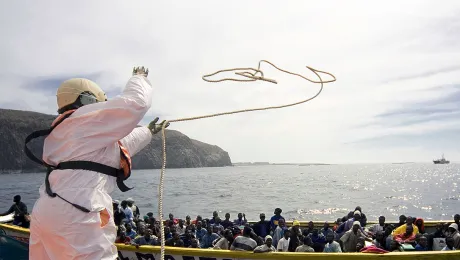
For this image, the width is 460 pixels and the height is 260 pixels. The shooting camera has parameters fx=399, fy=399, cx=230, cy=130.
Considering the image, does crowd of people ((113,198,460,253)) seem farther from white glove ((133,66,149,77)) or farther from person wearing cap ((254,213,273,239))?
white glove ((133,66,149,77))

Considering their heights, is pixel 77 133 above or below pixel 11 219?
above

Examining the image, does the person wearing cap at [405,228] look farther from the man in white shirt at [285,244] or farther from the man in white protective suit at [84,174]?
the man in white protective suit at [84,174]

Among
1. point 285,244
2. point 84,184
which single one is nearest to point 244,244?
point 285,244

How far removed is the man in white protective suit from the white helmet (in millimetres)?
66

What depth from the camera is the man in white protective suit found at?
2229 millimetres

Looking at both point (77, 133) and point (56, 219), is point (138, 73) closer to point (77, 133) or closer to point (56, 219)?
point (77, 133)

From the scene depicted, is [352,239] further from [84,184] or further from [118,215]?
[84,184]

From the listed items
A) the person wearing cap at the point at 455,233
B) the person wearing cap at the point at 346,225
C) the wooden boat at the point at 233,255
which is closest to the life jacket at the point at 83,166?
the wooden boat at the point at 233,255

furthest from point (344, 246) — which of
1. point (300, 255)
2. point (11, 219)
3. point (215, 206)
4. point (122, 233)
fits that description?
point (215, 206)

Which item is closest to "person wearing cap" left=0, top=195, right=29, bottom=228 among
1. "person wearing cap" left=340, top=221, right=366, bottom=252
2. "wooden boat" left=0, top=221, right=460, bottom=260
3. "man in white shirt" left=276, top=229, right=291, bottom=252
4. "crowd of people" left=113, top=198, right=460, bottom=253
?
"wooden boat" left=0, top=221, right=460, bottom=260

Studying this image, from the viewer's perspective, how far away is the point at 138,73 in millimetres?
2496

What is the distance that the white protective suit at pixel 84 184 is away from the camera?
2227mm

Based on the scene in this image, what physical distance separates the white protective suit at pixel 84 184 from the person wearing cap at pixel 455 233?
25.8ft

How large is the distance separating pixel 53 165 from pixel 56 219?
347mm
